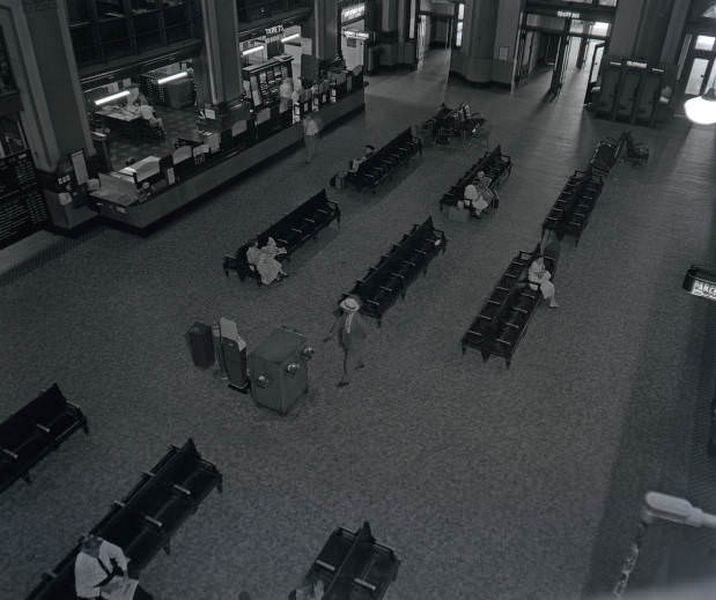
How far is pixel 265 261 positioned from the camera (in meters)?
12.1

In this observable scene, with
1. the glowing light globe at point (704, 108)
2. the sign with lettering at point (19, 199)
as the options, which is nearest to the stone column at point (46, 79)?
the sign with lettering at point (19, 199)

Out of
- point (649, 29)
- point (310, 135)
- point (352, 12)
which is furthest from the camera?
point (352, 12)

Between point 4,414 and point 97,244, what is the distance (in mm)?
5315

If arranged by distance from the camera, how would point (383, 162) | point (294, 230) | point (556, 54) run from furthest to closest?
1. point (556, 54)
2. point (383, 162)
3. point (294, 230)

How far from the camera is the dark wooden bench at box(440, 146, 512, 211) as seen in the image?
15.3m

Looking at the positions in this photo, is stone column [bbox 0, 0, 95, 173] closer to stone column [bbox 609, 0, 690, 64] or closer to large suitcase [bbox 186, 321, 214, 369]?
large suitcase [bbox 186, 321, 214, 369]

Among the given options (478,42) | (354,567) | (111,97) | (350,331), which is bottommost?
Answer: (354,567)

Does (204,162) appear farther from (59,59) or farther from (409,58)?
(409,58)

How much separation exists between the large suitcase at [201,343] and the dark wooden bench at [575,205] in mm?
8162

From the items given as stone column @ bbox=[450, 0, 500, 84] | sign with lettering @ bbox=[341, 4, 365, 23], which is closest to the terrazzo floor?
stone column @ bbox=[450, 0, 500, 84]

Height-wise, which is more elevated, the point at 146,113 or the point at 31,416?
the point at 146,113

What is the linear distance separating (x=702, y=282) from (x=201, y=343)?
7049 mm

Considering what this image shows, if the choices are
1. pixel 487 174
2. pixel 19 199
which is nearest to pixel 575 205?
pixel 487 174

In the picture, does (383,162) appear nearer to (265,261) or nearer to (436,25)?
(265,261)
